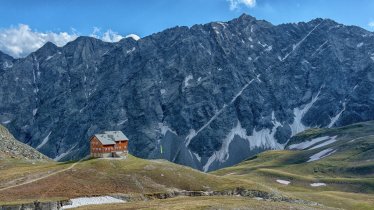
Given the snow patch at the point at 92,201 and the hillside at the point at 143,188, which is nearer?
the hillside at the point at 143,188

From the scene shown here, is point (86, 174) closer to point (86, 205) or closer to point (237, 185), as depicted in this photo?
point (86, 205)

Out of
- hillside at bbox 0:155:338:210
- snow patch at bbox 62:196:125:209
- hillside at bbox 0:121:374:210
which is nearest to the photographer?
hillside at bbox 0:121:374:210

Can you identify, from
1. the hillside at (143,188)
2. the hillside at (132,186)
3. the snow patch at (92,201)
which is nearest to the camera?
the hillside at (143,188)

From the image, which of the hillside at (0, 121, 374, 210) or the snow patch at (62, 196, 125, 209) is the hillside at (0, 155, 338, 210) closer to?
the hillside at (0, 121, 374, 210)

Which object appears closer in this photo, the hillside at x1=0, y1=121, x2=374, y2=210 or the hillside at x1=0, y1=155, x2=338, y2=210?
the hillside at x1=0, y1=121, x2=374, y2=210

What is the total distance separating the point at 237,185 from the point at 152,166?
24586mm

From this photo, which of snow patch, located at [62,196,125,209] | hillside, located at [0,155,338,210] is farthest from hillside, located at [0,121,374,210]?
snow patch, located at [62,196,125,209]

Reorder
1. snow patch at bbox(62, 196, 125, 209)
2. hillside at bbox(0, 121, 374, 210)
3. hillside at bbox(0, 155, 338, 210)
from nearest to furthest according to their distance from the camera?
1. hillside at bbox(0, 121, 374, 210)
2. snow patch at bbox(62, 196, 125, 209)
3. hillside at bbox(0, 155, 338, 210)

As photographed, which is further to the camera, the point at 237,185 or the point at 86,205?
the point at 237,185

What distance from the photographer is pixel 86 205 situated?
97812 millimetres

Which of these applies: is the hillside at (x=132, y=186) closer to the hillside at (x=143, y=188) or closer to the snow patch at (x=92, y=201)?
the hillside at (x=143, y=188)

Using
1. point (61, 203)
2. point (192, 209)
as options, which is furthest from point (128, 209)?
point (61, 203)

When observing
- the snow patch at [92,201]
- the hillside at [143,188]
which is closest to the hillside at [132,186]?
the hillside at [143,188]

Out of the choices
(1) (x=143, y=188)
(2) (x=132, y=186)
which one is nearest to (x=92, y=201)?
(2) (x=132, y=186)
